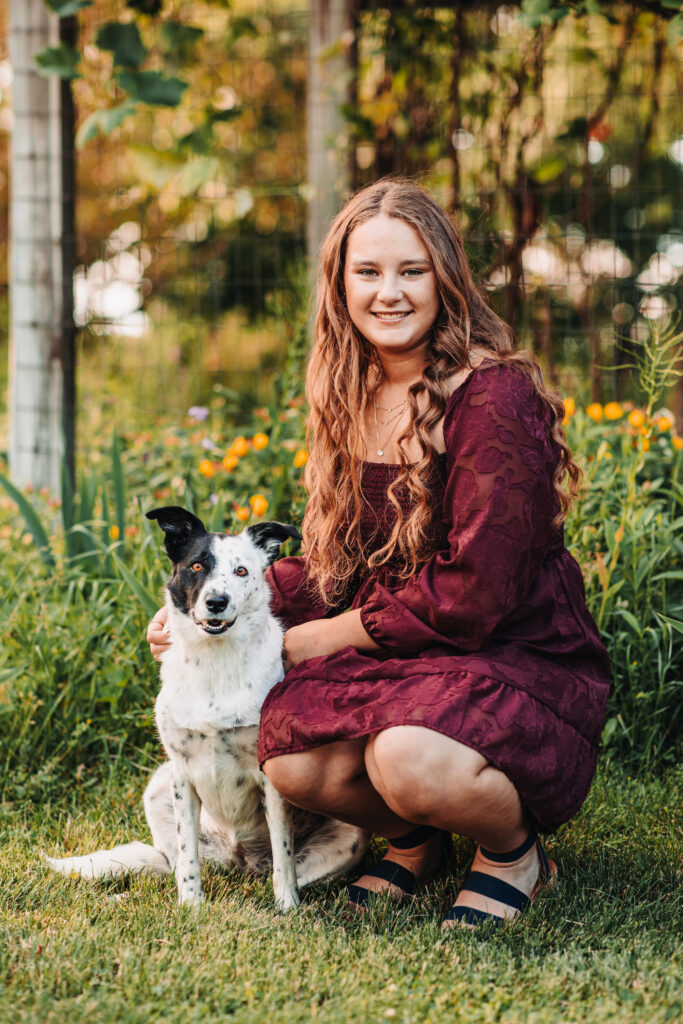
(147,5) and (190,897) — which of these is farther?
(147,5)

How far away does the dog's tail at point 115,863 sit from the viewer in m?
2.43

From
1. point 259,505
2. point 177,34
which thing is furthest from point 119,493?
point 177,34

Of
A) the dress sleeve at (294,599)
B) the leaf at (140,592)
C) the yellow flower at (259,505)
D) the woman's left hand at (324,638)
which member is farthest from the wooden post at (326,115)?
the woman's left hand at (324,638)

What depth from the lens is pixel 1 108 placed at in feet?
24.1

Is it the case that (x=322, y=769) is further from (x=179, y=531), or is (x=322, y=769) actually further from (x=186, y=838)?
(x=179, y=531)

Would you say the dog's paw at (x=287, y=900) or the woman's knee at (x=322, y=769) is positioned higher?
the woman's knee at (x=322, y=769)

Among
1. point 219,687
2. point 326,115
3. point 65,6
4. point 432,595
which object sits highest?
point 65,6

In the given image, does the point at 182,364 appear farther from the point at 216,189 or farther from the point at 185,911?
the point at 185,911

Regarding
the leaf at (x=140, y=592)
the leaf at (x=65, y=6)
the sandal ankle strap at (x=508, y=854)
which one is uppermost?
the leaf at (x=65, y=6)

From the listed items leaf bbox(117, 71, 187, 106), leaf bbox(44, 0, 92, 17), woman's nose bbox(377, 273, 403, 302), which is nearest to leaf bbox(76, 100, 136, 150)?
leaf bbox(117, 71, 187, 106)

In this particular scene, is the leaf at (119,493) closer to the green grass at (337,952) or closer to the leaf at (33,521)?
the leaf at (33,521)

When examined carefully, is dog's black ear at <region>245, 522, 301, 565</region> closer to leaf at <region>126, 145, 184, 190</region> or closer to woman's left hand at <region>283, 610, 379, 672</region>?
woman's left hand at <region>283, 610, 379, 672</region>

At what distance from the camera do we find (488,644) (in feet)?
7.26

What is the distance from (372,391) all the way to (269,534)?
1.58 feet
